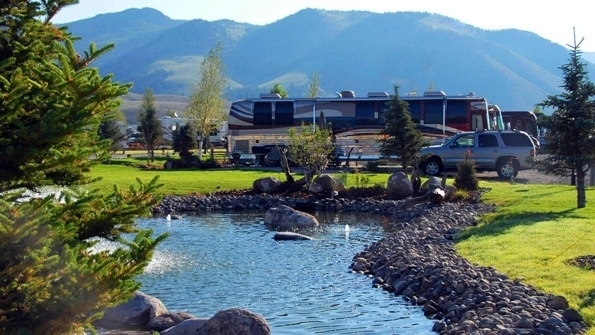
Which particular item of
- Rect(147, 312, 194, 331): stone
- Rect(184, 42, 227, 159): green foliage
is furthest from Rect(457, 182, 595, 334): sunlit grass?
Rect(184, 42, 227, 159): green foliage

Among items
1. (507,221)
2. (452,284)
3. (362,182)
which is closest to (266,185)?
(362,182)

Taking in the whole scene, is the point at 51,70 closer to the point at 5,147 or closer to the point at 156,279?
the point at 5,147

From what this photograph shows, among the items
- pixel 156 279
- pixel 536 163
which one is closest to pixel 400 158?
pixel 536 163

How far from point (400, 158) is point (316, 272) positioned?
51.6 ft

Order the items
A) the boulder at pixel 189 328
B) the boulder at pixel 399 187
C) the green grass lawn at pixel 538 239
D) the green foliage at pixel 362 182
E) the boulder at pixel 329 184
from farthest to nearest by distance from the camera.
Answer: the green foliage at pixel 362 182, the boulder at pixel 329 184, the boulder at pixel 399 187, the green grass lawn at pixel 538 239, the boulder at pixel 189 328

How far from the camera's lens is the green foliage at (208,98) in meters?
51.3

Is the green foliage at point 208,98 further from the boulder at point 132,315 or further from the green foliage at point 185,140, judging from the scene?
the boulder at point 132,315

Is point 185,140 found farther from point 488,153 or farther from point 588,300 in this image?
point 588,300

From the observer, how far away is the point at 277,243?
19703mm

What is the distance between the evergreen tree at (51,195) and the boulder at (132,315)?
5.90 metres

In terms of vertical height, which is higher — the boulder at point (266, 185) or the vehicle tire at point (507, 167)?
the vehicle tire at point (507, 167)

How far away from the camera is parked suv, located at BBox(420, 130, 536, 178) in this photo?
32688mm

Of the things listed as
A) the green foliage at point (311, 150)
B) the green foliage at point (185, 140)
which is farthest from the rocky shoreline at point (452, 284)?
the green foliage at point (185, 140)

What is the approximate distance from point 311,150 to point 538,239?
14.2 meters
